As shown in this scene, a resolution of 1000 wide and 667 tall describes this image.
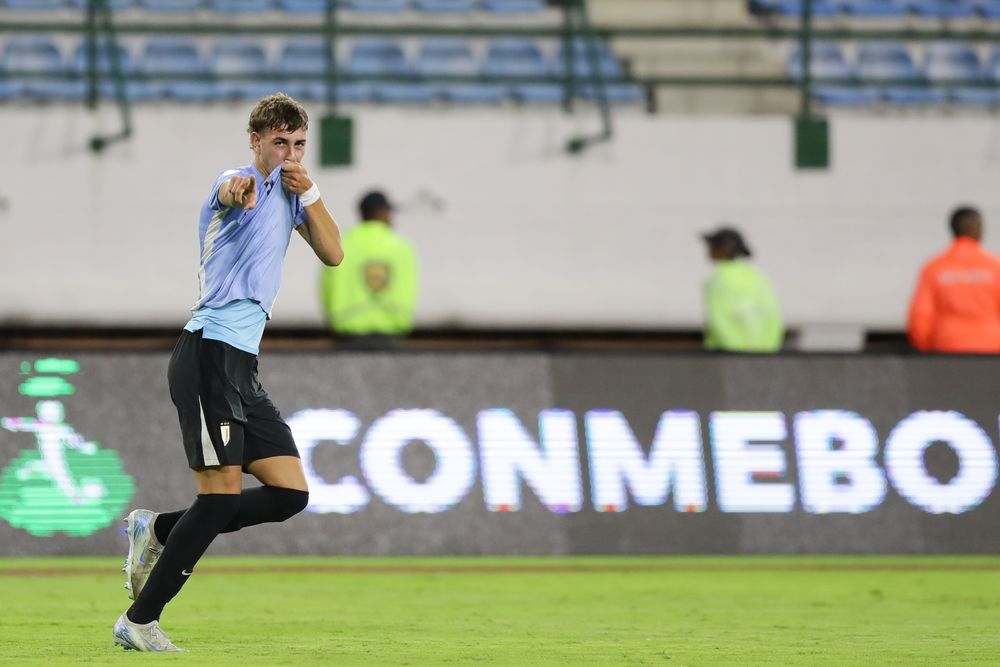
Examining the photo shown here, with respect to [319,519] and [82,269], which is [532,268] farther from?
[319,519]

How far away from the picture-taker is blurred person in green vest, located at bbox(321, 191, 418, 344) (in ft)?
38.3

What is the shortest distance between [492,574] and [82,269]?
732 cm

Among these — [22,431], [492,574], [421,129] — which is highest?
[421,129]

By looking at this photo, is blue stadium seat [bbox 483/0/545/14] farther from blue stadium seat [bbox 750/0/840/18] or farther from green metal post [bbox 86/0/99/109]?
green metal post [bbox 86/0/99/109]

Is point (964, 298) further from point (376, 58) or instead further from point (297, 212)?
point (376, 58)

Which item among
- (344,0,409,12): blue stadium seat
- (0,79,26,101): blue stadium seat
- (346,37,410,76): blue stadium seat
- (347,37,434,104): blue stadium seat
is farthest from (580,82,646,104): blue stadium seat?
(0,79,26,101): blue stadium seat

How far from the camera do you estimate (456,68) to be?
1659cm

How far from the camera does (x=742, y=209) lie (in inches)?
617

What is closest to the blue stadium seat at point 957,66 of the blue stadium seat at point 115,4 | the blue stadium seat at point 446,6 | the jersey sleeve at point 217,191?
the blue stadium seat at point 446,6

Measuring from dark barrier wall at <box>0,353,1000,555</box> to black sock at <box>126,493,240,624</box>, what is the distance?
3924 mm

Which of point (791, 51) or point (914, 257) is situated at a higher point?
point (791, 51)

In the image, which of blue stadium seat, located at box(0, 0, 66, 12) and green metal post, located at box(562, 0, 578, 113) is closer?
green metal post, located at box(562, 0, 578, 113)

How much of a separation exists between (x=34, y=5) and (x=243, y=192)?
12.1m

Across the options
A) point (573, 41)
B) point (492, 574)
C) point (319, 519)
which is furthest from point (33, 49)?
point (492, 574)
